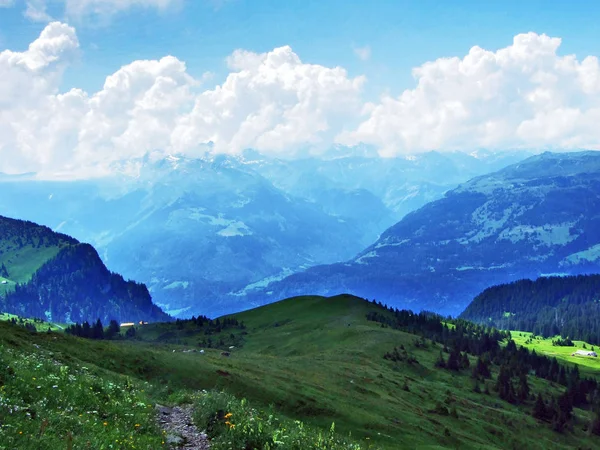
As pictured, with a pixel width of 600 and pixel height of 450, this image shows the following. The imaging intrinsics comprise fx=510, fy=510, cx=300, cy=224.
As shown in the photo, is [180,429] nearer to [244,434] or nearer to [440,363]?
[244,434]

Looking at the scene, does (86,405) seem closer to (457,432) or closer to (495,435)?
(457,432)

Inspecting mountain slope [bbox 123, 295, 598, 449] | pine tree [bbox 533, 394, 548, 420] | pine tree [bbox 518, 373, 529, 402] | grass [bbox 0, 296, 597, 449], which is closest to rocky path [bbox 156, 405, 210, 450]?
grass [bbox 0, 296, 597, 449]

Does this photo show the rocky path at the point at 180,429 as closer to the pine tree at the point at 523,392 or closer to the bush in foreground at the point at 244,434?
the bush in foreground at the point at 244,434

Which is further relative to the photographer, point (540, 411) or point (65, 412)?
point (540, 411)

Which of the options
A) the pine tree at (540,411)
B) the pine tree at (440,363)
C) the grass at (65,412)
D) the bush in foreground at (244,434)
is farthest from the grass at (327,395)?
the pine tree at (440,363)

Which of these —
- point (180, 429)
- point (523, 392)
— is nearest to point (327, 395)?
point (180, 429)

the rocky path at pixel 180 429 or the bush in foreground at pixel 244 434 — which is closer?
the bush in foreground at pixel 244 434

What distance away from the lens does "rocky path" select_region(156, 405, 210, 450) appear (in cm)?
2609

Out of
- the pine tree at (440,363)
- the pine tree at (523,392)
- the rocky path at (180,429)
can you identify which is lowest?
the pine tree at (523,392)

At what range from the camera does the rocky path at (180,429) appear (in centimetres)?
2609

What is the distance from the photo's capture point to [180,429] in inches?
1143

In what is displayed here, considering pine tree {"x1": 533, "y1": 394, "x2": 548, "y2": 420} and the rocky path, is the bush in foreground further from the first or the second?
pine tree {"x1": 533, "y1": 394, "x2": 548, "y2": 420}

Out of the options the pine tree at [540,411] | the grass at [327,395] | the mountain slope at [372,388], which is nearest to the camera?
the grass at [327,395]

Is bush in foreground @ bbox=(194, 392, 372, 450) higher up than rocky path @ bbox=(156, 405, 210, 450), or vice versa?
bush in foreground @ bbox=(194, 392, 372, 450)
